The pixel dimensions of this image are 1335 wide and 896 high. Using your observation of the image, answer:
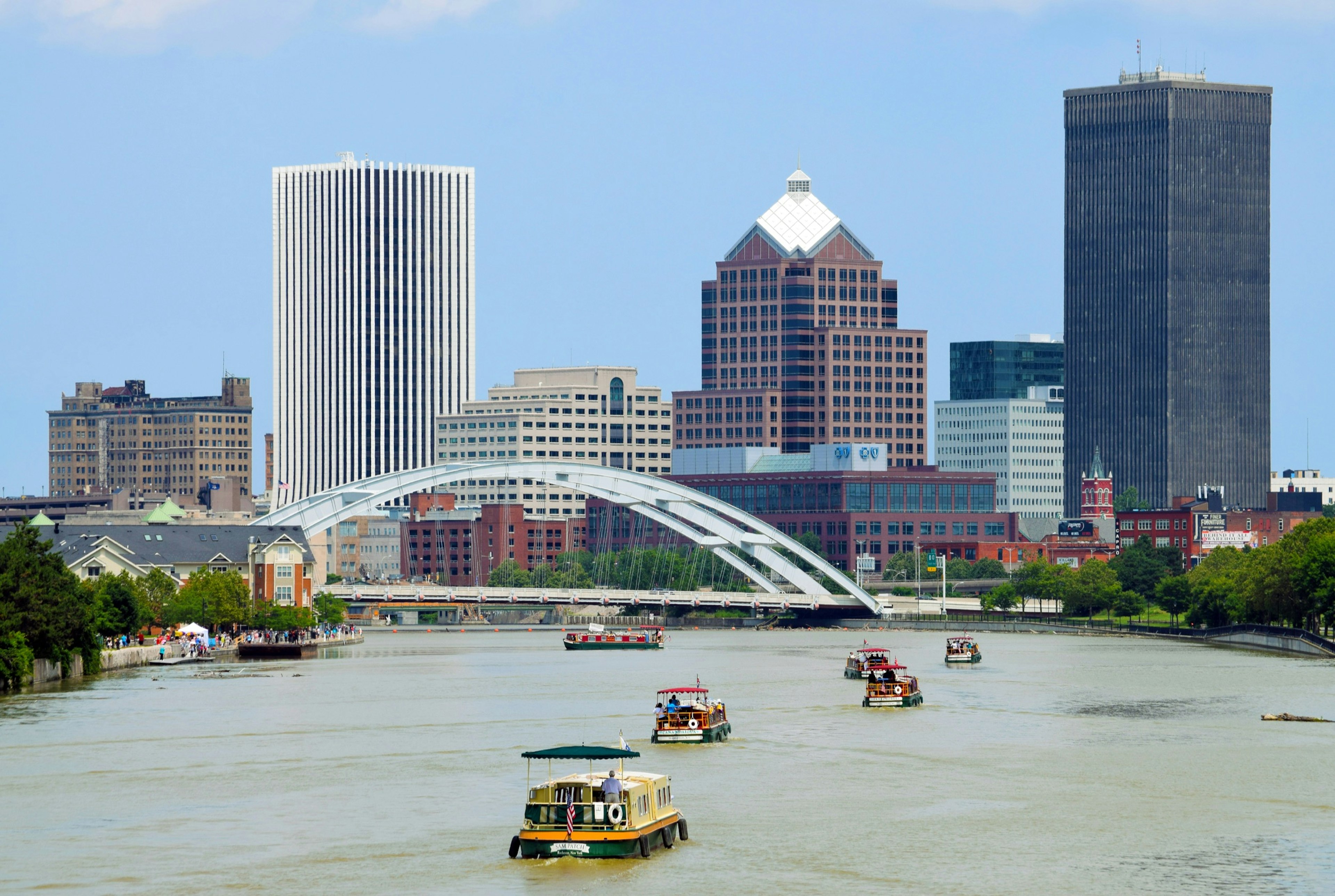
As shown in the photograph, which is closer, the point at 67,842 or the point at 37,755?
the point at 67,842

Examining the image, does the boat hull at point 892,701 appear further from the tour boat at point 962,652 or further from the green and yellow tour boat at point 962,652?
the tour boat at point 962,652

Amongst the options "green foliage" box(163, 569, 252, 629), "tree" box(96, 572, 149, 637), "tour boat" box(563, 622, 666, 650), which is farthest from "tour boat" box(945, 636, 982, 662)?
"green foliage" box(163, 569, 252, 629)

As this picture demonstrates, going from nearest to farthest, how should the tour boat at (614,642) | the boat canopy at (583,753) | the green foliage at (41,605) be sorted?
the boat canopy at (583,753), the green foliage at (41,605), the tour boat at (614,642)

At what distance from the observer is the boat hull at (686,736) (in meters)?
86.4

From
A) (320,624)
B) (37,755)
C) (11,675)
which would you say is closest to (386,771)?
(37,755)

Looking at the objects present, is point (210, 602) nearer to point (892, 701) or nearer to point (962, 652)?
point (962, 652)

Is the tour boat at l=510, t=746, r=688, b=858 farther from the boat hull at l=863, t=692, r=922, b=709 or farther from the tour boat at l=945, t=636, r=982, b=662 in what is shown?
the tour boat at l=945, t=636, r=982, b=662

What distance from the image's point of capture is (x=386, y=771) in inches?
3071

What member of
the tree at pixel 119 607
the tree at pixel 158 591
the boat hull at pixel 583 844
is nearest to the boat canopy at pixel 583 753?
the boat hull at pixel 583 844

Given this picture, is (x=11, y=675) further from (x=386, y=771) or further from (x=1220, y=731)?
(x=1220, y=731)

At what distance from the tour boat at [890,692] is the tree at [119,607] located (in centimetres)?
4669

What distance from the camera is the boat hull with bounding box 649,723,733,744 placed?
8644 centimetres

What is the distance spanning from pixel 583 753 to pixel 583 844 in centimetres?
314

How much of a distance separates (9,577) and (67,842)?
4470cm
